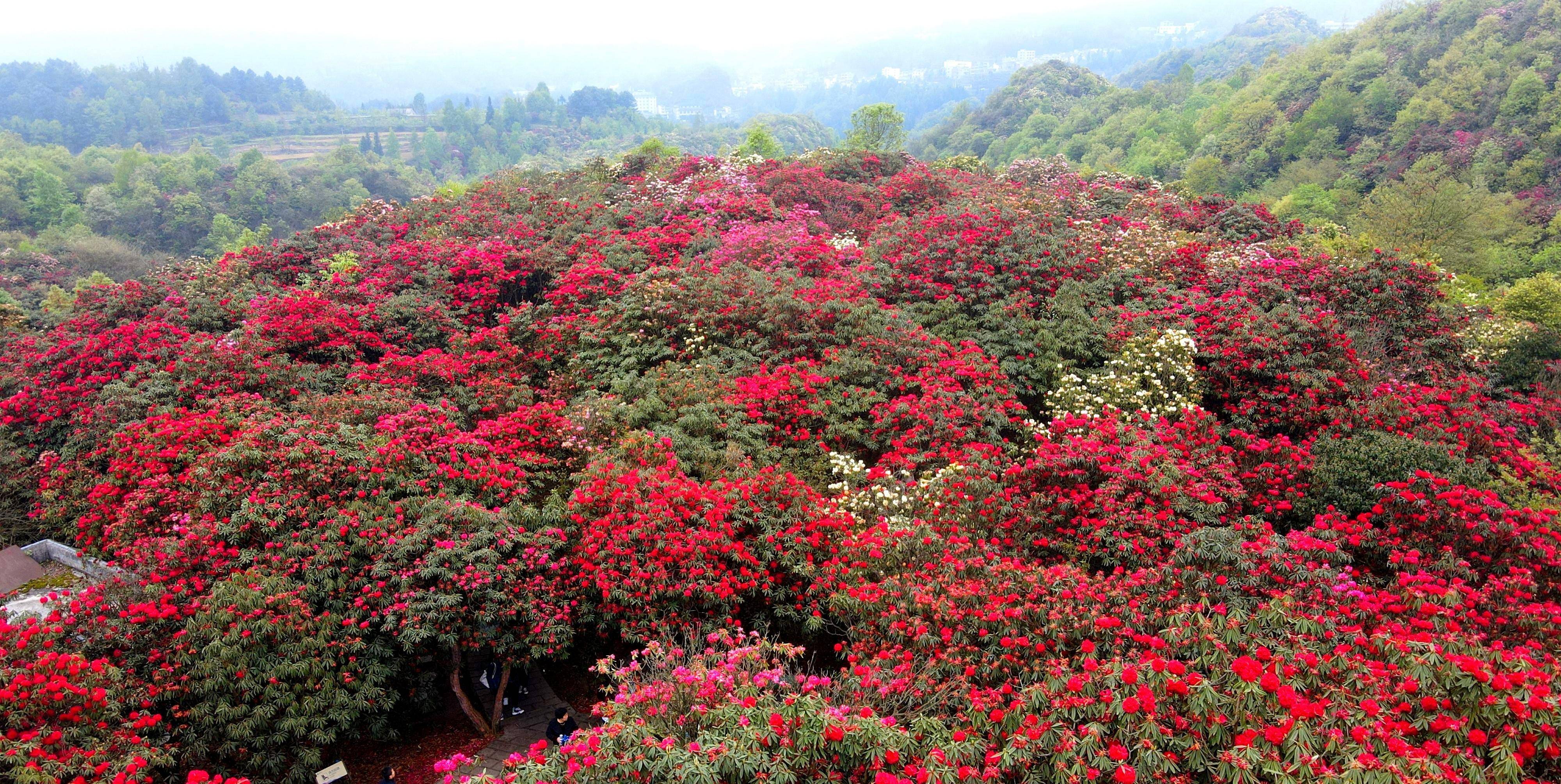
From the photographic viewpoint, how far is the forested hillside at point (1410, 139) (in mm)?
25000

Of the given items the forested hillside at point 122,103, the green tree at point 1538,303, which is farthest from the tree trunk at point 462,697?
the forested hillside at point 122,103

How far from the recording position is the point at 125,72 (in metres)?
131

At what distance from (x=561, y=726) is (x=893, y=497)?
5.45 meters

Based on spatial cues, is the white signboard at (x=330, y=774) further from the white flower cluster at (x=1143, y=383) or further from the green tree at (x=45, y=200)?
the green tree at (x=45, y=200)

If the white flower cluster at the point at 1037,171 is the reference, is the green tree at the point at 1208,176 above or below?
below

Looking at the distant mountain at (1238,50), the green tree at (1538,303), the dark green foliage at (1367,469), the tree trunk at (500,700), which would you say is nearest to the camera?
the dark green foliage at (1367,469)

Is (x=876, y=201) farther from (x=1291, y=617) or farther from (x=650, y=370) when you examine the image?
(x=1291, y=617)

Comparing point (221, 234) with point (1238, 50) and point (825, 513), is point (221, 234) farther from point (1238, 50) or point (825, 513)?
point (1238, 50)

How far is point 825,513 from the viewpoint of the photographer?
364 inches

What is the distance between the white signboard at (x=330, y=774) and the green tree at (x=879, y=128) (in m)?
36.9

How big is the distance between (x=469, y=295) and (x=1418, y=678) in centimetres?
1731

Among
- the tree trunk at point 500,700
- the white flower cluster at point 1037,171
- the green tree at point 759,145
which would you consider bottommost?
the tree trunk at point 500,700

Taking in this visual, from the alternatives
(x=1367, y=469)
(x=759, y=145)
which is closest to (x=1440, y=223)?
(x=1367, y=469)

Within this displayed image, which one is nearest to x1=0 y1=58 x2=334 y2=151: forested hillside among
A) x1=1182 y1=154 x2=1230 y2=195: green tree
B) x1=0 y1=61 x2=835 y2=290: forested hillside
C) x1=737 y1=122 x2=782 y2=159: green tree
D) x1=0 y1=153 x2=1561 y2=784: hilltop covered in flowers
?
x1=0 y1=61 x2=835 y2=290: forested hillside
